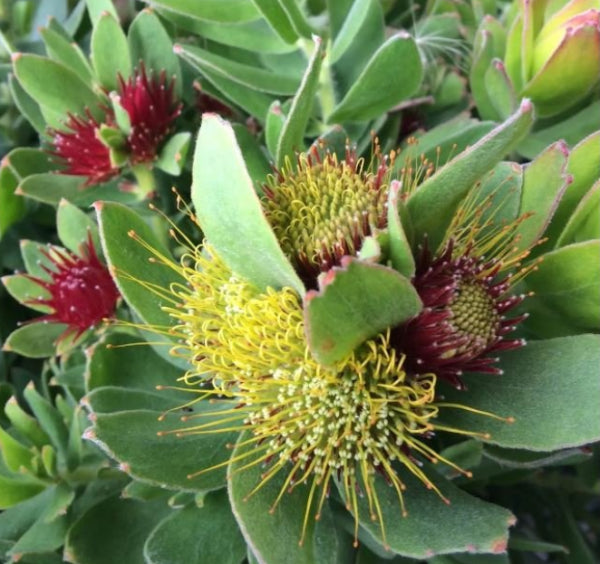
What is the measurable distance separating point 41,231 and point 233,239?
584 millimetres

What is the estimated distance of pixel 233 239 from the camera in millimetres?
565

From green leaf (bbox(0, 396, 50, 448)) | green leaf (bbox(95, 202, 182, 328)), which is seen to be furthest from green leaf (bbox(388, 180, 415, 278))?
green leaf (bbox(0, 396, 50, 448))

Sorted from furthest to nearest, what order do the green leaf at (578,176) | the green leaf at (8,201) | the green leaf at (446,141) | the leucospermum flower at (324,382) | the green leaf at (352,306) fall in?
the green leaf at (8,201) < the green leaf at (446,141) < the green leaf at (578,176) < the leucospermum flower at (324,382) < the green leaf at (352,306)

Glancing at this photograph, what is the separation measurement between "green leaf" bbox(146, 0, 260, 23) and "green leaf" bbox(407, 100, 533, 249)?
384mm

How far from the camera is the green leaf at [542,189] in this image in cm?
65

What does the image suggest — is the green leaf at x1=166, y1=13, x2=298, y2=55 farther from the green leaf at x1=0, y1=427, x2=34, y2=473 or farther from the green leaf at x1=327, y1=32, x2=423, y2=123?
the green leaf at x1=0, y1=427, x2=34, y2=473

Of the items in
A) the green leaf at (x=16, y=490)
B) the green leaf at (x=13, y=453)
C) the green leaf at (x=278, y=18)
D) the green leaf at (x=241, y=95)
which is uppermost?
the green leaf at (x=278, y=18)

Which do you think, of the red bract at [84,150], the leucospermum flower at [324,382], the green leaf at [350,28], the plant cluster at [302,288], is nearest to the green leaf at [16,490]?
the plant cluster at [302,288]

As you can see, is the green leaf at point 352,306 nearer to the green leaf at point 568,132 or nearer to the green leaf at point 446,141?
the green leaf at point 446,141

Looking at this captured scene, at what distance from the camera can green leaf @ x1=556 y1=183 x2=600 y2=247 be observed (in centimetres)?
66

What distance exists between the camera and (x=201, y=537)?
0.68 m

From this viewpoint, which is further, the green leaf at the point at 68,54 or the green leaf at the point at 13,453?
the green leaf at the point at 68,54

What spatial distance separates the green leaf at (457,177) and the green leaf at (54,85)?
1.58ft

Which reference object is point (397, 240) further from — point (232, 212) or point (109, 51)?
point (109, 51)
